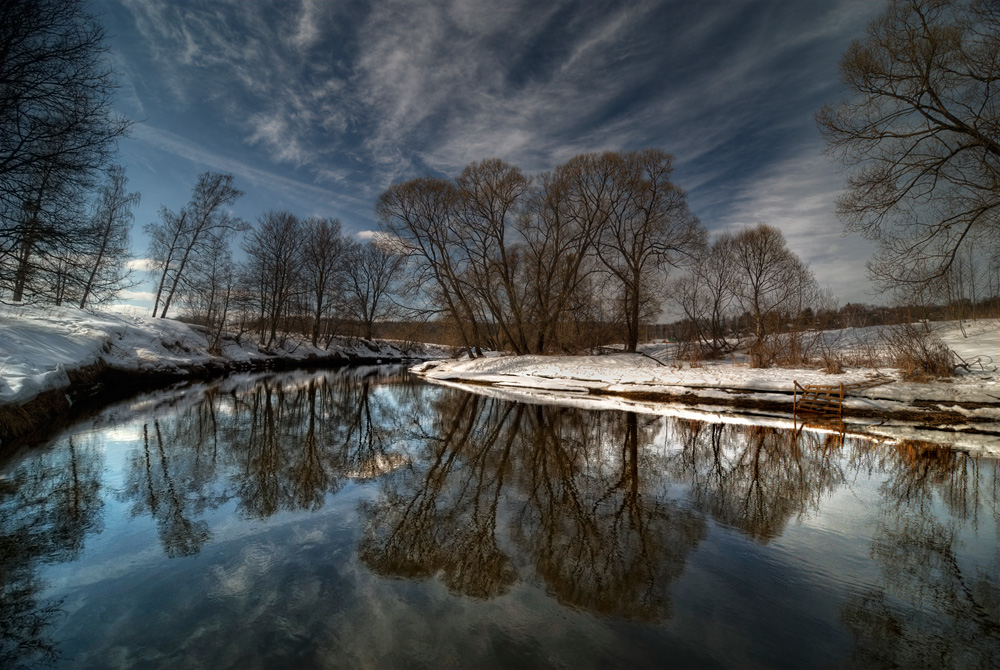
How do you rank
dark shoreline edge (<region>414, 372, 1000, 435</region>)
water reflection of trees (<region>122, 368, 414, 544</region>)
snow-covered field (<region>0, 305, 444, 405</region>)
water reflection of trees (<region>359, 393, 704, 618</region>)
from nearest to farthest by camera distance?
water reflection of trees (<region>359, 393, 704, 618</region>) < water reflection of trees (<region>122, 368, 414, 544</region>) < snow-covered field (<region>0, 305, 444, 405</region>) < dark shoreline edge (<region>414, 372, 1000, 435</region>)

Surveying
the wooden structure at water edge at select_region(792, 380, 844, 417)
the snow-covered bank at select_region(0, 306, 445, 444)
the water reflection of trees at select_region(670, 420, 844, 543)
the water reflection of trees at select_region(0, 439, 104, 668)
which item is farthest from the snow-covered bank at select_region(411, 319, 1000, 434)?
the snow-covered bank at select_region(0, 306, 445, 444)

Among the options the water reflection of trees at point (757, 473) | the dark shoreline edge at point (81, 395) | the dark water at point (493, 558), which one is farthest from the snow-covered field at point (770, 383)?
the dark shoreline edge at point (81, 395)

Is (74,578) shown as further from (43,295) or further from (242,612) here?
(43,295)

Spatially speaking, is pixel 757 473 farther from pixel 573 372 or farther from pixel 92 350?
pixel 92 350

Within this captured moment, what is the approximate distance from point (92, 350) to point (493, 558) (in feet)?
57.5

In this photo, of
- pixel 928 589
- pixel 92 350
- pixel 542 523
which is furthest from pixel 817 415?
pixel 92 350

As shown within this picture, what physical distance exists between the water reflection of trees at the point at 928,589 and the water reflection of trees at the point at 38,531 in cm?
479

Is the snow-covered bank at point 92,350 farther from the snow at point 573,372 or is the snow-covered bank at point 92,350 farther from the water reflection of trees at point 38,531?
the water reflection of trees at point 38,531

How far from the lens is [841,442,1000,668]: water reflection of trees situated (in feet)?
7.81

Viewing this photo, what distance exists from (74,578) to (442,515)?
2.87 metres

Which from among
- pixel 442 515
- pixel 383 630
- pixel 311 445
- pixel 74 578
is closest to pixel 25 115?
pixel 311 445

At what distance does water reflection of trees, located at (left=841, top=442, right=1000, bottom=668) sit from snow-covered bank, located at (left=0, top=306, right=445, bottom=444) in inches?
461

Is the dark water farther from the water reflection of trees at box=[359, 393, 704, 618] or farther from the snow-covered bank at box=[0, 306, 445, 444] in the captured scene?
the snow-covered bank at box=[0, 306, 445, 444]

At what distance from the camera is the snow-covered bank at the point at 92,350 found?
29.2ft
